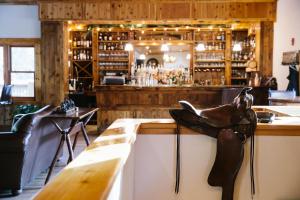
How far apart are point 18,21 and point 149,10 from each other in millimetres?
3310

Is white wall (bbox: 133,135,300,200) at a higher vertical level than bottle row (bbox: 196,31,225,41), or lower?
lower

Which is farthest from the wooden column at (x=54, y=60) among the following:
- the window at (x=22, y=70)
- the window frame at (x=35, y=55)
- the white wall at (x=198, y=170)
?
the white wall at (x=198, y=170)

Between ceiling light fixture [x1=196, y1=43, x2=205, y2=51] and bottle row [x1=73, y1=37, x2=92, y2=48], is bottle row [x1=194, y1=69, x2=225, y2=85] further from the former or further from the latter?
bottle row [x1=73, y1=37, x2=92, y2=48]

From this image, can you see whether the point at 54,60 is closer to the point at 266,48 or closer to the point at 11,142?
the point at 11,142

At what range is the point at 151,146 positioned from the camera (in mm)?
2385

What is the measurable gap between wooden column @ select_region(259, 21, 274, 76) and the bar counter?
1345 millimetres

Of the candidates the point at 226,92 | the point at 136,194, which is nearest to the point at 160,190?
the point at 136,194

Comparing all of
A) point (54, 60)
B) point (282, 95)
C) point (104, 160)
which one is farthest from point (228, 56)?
point (104, 160)

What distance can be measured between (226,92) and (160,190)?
5.31m

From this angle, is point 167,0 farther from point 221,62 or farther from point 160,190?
→ point 160,190

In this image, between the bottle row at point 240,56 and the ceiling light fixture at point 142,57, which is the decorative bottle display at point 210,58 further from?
the ceiling light fixture at point 142,57

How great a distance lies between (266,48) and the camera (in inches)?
318

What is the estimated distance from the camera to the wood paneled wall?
26.1 feet

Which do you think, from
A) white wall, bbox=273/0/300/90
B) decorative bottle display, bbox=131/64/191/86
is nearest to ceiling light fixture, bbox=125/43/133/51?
decorative bottle display, bbox=131/64/191/86
